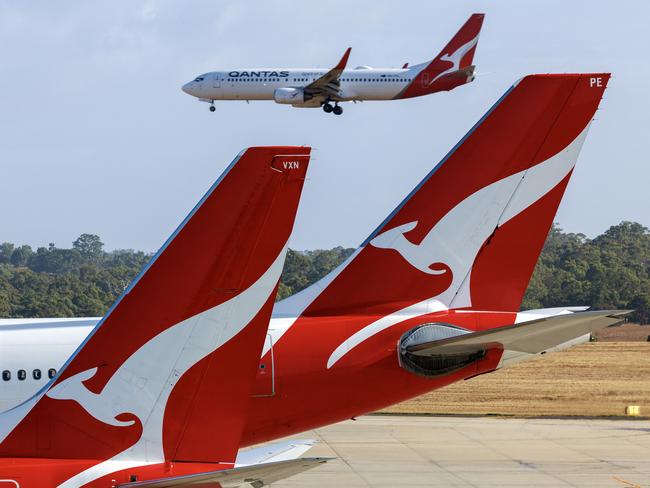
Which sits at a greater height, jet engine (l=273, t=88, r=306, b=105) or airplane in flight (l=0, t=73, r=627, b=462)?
jet engine (l=273, t=88, r=306, b=105)

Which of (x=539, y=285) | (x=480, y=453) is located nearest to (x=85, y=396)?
(x=480, y=453)

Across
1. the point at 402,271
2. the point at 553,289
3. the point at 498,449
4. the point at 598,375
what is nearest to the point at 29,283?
the point at 553,289

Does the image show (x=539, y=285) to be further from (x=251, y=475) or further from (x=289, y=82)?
(x=251, y=475)

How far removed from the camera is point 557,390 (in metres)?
42.8

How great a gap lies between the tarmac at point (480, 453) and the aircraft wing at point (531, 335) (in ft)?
19.6

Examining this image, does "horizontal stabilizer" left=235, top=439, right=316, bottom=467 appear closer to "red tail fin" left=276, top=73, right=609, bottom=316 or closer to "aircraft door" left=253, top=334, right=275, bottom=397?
"aircraft door" left=253, top=334, right=275, bottom=397

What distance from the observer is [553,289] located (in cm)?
10962

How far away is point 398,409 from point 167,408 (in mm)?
27269

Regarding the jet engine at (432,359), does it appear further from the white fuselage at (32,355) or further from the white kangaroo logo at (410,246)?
the white fuselage at (32,355)

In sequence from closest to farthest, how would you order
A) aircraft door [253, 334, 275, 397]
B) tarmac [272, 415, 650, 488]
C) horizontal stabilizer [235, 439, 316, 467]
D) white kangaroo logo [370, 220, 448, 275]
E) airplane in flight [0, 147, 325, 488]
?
1. airplane in flight [0, 147, 325, 488]
2. horizontal stabilizer [235, 439, 316, 467]
3. aircraft door [253, 334, 275, 397]
4. white kangaroo logo [370, 220, 448, 275]
5. tarmac [272, 415, 650, 488]

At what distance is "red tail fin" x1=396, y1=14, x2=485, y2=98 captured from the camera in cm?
8100

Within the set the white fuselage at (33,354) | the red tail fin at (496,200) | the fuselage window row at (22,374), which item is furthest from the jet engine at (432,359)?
the fuselage window row at (22,374)

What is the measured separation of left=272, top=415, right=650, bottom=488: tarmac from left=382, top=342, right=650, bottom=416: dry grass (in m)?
4.21

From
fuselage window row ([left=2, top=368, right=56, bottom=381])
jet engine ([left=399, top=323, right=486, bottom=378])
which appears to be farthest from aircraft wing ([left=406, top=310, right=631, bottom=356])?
fuselage window row ([left=2, top=368, right=56, bottom=381])
